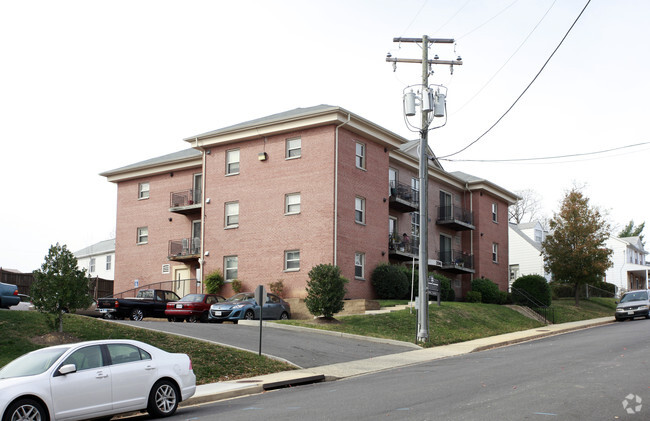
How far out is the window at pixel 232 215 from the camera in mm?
36750

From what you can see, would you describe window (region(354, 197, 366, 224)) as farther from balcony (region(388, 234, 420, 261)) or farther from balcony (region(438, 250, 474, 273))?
balcony (region(438, 250, 474, 273))

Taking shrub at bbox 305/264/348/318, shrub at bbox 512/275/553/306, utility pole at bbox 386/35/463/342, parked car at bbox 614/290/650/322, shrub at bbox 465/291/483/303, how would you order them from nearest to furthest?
utility pole at bbox 386/35/463/342 → shrub at bbox 305/264/348/318 → parked car at bbox 614/290/650/322 → shrub at bbox 512/275/553/306 → shrub at bbox 465/291/483/303

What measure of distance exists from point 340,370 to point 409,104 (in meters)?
10.5

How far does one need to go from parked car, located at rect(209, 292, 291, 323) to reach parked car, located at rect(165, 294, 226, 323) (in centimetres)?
98

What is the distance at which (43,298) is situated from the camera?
60.9 ft

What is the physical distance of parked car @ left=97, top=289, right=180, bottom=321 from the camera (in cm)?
3036

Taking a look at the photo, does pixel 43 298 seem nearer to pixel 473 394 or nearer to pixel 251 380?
pixel 251 380

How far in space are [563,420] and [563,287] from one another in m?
46.4

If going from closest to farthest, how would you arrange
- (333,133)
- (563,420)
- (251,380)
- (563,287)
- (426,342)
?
(563,420)
(251,380)
(426,342)
(333,133)
(563,287)

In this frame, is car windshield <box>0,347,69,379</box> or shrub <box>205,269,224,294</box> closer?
car windshield <box>0,347,69,379</box>

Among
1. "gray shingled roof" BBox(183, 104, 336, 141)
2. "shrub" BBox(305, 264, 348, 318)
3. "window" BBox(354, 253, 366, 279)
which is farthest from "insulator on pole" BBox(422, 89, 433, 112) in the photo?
"window" BBox(354, 253, 366, 279)

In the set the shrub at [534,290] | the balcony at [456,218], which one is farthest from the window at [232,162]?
the shrub at [534,290]

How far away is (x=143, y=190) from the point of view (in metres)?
43.2

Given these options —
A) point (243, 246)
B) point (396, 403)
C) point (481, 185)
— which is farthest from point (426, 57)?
point (481, 185)
